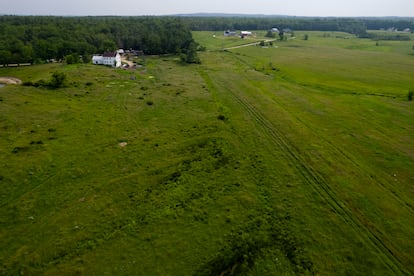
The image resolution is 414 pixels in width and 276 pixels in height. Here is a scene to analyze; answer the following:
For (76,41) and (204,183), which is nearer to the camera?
(204,183)

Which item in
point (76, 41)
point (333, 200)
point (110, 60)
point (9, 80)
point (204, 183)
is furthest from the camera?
point (76, 41)

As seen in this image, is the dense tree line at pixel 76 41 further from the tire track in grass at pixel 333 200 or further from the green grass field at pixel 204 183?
the tire track in grass at pixel 333 200

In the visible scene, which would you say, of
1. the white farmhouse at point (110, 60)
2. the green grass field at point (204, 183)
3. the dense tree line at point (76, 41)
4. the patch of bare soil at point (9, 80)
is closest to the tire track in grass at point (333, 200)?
the green grass field at point (204, 183)

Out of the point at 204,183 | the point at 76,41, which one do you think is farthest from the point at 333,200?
the point at 76,41

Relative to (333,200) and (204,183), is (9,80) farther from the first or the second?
(333,200)

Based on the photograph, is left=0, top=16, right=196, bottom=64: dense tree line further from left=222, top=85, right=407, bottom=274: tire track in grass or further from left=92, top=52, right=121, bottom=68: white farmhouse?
left=222, top=85, right=407, bottom=274: tire track in grass

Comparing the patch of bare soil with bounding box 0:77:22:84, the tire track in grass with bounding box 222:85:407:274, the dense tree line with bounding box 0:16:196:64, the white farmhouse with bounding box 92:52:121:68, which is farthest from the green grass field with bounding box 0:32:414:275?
the dense tree line with bounding box 0:16:196:64

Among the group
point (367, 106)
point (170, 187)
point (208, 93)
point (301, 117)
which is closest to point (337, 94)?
point (367, 106)
